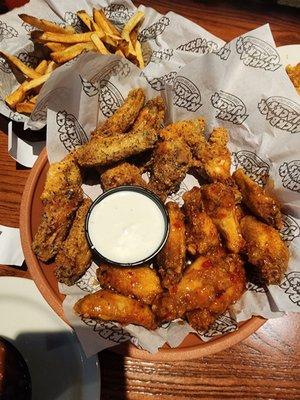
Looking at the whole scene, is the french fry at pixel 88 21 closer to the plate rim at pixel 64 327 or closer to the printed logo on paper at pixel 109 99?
the printed logo on paper at pixel 109 99

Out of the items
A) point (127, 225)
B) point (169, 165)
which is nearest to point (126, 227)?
point (127, 225)

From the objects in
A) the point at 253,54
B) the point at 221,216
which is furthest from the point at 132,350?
the point at 253,54

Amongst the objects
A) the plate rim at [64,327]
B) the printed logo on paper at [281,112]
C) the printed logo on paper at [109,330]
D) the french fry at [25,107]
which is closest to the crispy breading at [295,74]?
the printed logo on paper at [281,112]

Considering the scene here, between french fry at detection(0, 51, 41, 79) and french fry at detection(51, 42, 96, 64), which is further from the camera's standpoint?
french fry at detection(0, 51, 41, 79)

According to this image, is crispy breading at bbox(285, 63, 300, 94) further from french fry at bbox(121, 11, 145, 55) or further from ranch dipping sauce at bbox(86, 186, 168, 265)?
ranch dipping sauce at bbox(86, 186, 168, 265)

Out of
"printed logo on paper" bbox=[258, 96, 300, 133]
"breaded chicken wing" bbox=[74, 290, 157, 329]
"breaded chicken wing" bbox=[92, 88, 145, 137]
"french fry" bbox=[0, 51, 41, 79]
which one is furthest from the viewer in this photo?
"french fry" bbox=[0, 51, 41, 79]

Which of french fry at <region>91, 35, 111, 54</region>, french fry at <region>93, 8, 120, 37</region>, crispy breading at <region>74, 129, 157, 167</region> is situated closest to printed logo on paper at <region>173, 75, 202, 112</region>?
crispy breading at <region>74, 129, 157, 167</region>

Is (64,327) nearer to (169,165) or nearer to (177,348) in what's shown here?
(177,348)
